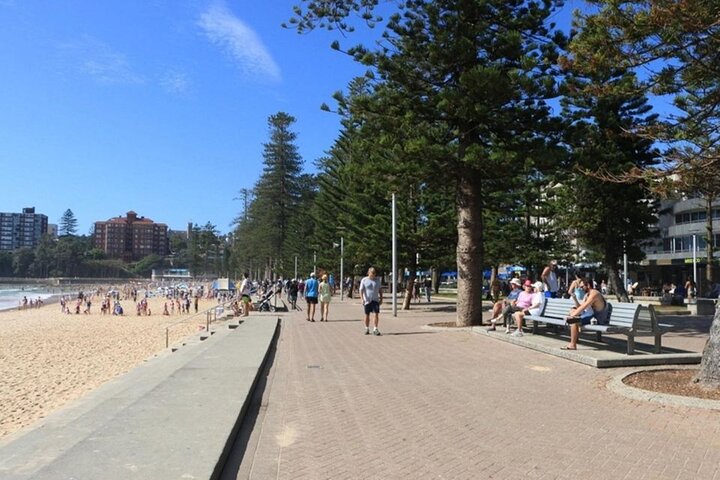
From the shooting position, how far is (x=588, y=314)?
10297 mm

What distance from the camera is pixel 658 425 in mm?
5773

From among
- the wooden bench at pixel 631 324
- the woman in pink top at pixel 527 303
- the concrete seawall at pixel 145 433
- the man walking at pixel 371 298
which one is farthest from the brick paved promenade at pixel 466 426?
the man walking at pixel 371 298

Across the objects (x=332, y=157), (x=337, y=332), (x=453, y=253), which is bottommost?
(x=337, y=332)

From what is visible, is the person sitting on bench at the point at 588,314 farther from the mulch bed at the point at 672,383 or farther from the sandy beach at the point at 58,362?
the sandy beach at the point at 58,362

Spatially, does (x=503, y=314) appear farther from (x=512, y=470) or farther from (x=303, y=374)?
(x=512, y=470)

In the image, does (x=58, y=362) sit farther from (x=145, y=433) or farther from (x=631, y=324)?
(x=631, y=324)

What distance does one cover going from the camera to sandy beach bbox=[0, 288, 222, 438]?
11.7 m

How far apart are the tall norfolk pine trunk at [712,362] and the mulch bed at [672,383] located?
9 centimetres

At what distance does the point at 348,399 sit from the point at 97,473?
3.42m

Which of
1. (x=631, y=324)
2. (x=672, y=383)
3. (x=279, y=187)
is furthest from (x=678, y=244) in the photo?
(x=672, y=383)

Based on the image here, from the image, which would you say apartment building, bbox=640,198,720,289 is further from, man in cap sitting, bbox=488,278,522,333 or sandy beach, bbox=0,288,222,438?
sandy beach, bbox=0,288,222,438

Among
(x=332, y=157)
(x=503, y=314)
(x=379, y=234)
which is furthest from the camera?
(x=332, y=157)

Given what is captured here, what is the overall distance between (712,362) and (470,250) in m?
9.02

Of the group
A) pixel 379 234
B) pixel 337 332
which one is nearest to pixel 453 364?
pixel 337 332
